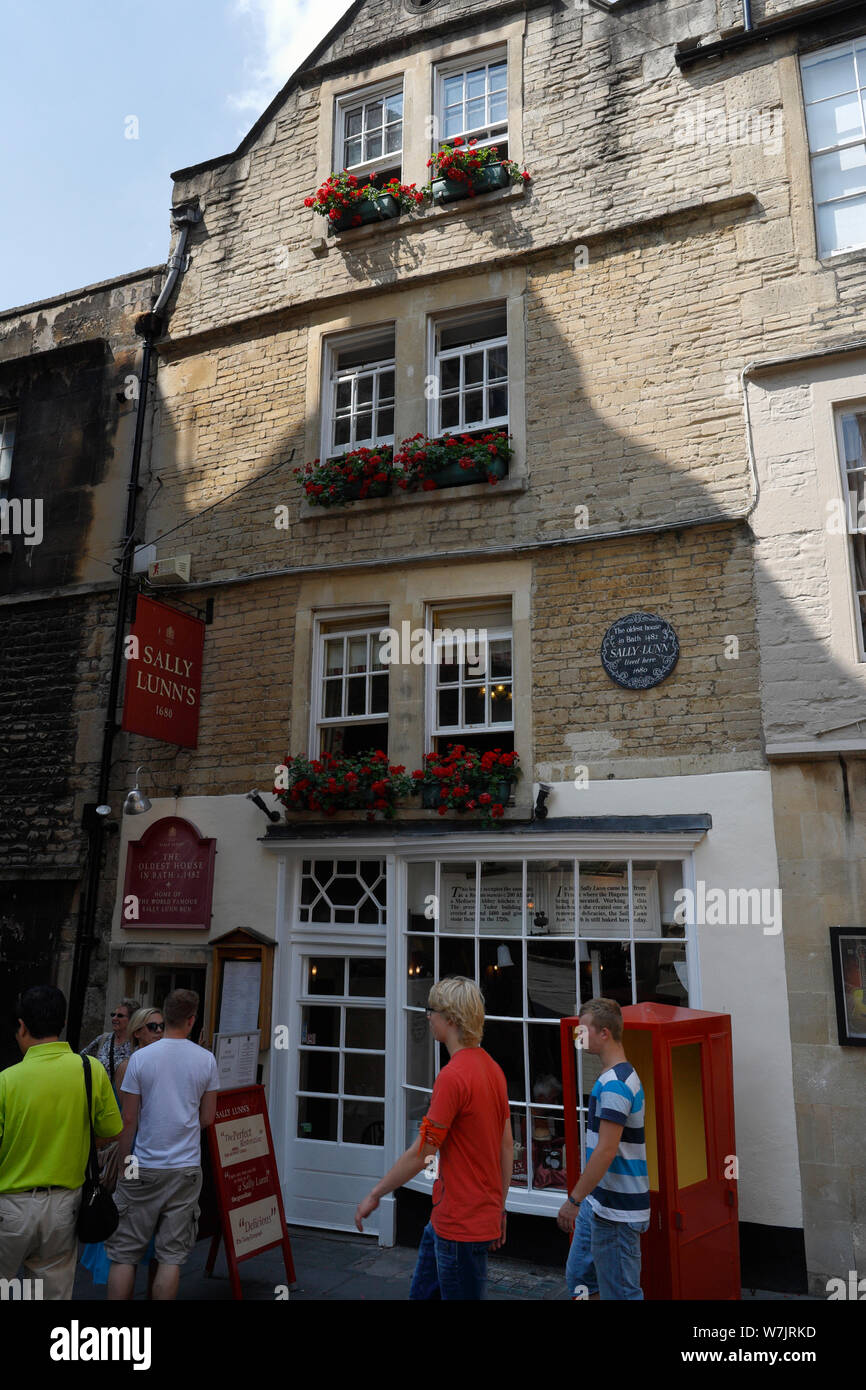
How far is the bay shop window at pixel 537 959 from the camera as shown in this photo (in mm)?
7602

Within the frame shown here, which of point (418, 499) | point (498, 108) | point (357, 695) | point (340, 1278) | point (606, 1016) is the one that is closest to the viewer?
point (606, 1016)

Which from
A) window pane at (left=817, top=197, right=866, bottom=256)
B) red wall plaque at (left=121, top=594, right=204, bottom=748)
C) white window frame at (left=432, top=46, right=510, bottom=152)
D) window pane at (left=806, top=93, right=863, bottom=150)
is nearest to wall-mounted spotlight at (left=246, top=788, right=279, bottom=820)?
red wall plaque at (left=121, top=594, right=204, bottom=748)

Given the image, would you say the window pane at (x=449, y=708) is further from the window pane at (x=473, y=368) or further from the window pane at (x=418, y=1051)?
the window pane at (x=473, y=368)

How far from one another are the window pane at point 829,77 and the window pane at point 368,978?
8.67m

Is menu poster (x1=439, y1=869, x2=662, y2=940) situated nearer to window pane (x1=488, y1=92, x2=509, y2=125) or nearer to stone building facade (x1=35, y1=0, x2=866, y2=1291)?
stone building facade (x1=35, y1=0, x2=866, y2=1291)

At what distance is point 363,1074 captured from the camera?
28.5 ft

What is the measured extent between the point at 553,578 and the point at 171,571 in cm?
415

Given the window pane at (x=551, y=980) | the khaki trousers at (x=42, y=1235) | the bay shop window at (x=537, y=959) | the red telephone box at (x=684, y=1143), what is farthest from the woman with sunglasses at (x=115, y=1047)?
the red telephone box at (x=684, y=1143)

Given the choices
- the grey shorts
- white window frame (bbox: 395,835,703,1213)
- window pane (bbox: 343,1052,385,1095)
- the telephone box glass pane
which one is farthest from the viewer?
window pane (bbox: 343,1052,385,1095)

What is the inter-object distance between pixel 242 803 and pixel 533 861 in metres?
3.04

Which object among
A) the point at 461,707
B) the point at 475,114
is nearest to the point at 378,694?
the point at 461,707

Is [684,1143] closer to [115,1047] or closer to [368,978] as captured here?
[368,978]

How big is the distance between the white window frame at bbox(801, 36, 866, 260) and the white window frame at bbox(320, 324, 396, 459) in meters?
4.17

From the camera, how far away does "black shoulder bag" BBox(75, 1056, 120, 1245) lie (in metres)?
4.56
